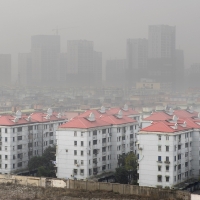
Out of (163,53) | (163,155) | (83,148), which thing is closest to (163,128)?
(163,155)

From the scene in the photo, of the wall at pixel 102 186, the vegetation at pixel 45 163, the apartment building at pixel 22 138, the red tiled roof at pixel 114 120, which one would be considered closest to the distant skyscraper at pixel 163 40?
the apartment building at pixel 22 138

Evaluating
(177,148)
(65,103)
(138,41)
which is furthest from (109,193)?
(138,41)

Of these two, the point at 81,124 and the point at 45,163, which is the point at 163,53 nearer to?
the point at 45,163

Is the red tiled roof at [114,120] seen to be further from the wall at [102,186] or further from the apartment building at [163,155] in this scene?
the wall at [102,186]

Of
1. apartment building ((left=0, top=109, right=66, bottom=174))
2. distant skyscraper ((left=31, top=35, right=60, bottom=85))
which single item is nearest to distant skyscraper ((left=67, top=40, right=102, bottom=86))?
distant skyscraper ((left=31, top=35, right=60, bottom=85))

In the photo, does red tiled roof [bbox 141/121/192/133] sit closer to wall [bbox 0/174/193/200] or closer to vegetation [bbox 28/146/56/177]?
wall [bbox 0/174/193/200]

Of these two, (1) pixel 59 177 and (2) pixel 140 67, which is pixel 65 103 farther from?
(1) pixel 59 177
